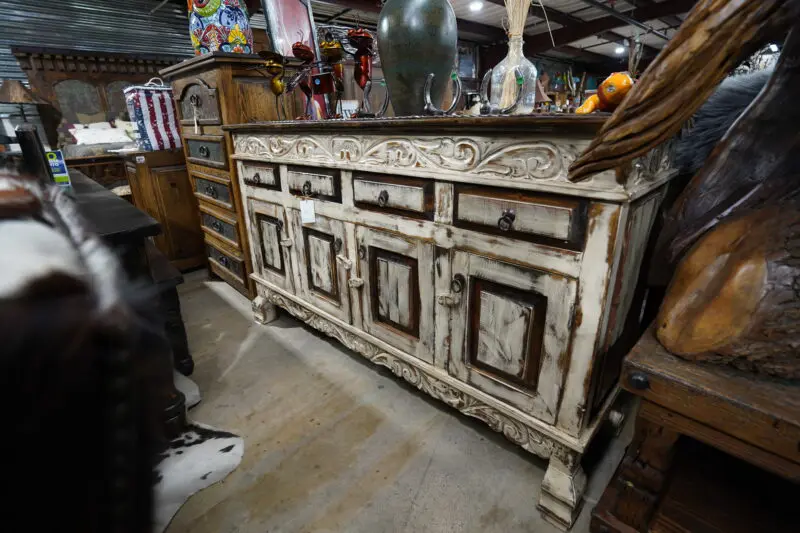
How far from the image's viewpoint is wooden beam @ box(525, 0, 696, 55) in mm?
5630

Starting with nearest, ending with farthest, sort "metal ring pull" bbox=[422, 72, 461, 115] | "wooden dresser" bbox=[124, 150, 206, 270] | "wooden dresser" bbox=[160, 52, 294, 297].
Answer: "metal ring pull" bbox=[422, 72, 461, 115], "wooden dresser" bbox=[160, 52, 294, 297], "wooden dresser" bbox=[124, 150, 206, 270]

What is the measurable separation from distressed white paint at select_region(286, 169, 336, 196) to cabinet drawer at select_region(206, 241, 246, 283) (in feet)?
2.66

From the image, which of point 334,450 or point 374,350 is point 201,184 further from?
point 334,450

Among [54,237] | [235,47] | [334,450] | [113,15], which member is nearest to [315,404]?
[334,450]

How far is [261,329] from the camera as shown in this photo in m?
2.04

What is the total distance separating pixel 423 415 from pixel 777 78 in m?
1.34

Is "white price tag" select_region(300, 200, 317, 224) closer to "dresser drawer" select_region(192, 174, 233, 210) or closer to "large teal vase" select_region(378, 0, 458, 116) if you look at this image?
"large teal vase" select_region(378, 0, 458, 116)

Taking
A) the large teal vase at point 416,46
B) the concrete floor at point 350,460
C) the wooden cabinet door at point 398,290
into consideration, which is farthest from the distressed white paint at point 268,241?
the large teal vase at point 416,46

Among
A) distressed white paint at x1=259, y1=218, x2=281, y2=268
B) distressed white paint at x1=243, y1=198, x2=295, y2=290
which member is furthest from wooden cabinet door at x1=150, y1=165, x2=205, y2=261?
distressed white paint at x1=259, y1=218, x2=281, y2=268

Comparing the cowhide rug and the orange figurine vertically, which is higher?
the orange figurine

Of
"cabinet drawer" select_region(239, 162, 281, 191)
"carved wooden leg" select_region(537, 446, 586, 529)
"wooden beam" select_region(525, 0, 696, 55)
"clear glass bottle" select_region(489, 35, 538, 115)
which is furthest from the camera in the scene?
"wooden beam" select_region(525, 0, 696, 55)

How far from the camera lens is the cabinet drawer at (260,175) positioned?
5.44ft

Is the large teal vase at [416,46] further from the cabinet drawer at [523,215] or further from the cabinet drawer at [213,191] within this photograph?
the cabinet drawer at [213,191]

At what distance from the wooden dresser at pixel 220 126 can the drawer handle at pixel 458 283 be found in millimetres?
1378
